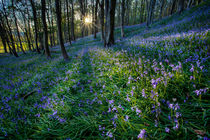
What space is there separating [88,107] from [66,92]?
134cm

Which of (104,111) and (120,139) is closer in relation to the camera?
(120,139)

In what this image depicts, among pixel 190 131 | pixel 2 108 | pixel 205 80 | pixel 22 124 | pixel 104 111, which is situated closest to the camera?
pixel 190 131

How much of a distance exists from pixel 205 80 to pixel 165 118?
1.20m

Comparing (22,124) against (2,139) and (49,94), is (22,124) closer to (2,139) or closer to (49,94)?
(2,139)

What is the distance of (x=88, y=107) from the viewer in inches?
98.5

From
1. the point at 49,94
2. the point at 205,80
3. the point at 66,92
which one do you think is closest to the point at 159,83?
the point at 205,80

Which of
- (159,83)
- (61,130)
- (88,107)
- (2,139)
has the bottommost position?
(2,139)

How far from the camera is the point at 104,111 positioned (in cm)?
214

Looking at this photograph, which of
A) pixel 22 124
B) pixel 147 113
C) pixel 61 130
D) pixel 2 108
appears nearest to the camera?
pixel 147 113

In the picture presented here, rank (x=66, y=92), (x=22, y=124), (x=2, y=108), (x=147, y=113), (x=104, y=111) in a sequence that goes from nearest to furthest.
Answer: (x=147, y=113)
(x=104, y=111)
(x=22, y=124)
(x=2, y=108)
(x=66, y=92)

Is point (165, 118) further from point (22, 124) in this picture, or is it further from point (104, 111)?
point (22, 124)

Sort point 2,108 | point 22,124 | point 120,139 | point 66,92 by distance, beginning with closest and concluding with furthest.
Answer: point 120,139 < point 22,124 < point 2,108 < point 66,92

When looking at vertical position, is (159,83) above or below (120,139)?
above

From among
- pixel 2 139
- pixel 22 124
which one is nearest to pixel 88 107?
pixel 22 124
